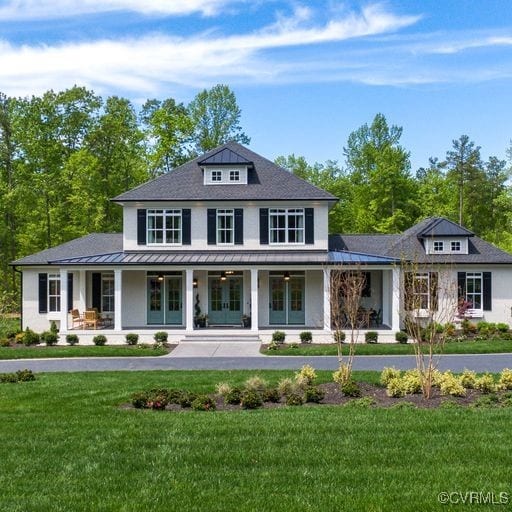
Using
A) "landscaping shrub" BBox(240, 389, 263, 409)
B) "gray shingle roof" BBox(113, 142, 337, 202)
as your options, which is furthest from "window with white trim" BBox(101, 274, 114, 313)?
"landscaping shrub" BBox(240, 389, 263, 409)

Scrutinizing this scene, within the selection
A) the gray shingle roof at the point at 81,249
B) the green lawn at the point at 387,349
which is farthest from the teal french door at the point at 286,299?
the gray shingle roof at the point at 81,249

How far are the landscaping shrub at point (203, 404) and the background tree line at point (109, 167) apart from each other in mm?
26632

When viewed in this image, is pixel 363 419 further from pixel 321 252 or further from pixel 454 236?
pixel 454 236

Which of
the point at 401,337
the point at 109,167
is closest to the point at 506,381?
the point at 401,337

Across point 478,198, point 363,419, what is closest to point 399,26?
point 363,419

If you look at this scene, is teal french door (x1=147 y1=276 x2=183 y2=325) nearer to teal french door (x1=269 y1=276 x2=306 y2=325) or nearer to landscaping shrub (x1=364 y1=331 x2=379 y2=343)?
teal french door (x1=269 y1=276 x2=306 y2=325)

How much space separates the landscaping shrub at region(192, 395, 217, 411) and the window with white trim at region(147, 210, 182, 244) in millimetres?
16246

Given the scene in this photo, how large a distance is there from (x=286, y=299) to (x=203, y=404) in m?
16.3

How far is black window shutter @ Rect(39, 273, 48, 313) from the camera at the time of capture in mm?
26812

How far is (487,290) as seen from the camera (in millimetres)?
26656

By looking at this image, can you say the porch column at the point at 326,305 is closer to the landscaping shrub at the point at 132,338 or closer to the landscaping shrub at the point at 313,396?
the landscaping shrub at the point at 132,338

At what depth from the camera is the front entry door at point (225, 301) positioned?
26875 millimetres

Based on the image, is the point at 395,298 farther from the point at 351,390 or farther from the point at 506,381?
the point at 351,390

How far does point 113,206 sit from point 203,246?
52.9 ft
